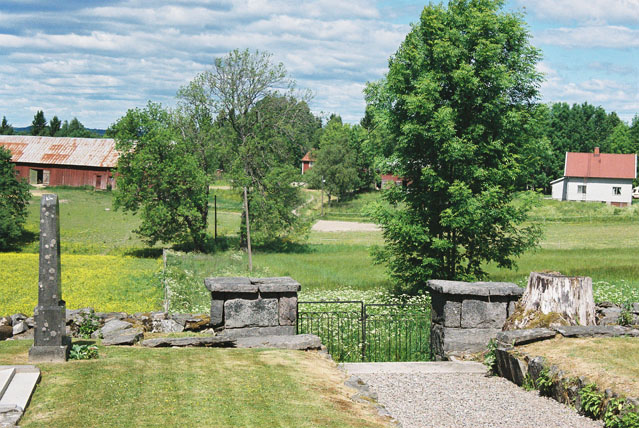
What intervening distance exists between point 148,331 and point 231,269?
16.2m

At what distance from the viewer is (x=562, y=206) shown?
204 ft

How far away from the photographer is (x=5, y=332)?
1223 centimetres

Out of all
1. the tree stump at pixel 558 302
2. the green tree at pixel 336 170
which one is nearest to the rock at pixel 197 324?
the tree stump at pixel 558 302

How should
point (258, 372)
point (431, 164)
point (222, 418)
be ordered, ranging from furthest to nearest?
point (431, 164) < point (258, 372) < point (222, 418)

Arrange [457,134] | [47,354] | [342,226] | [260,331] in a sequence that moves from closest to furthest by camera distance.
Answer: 1. [47,354]
2. [260,331]
3. [457,134]
4. [342,226]

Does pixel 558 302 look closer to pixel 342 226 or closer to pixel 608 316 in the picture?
pixel 608 316

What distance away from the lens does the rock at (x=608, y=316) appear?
12.5 metres

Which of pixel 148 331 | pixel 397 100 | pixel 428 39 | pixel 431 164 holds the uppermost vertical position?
pixel 428 39

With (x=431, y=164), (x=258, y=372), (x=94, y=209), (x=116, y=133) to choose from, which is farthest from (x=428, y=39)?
(x=94, y=209)

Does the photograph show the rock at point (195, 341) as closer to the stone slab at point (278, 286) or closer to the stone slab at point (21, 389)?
the stone slab at point (278, 286)

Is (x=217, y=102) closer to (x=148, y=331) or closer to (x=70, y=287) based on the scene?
(x=70, y=287)

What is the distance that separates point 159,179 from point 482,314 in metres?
31.3

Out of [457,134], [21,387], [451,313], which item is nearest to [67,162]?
[457,134]

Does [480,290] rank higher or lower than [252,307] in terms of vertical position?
higher
